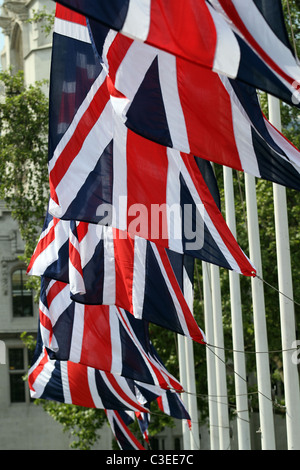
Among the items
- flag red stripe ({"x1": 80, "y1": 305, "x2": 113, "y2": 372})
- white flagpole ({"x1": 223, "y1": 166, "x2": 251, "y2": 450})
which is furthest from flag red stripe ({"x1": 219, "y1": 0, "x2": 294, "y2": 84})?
white flagpole ({"x1": 223, "y1": 166, "x2": 251, "y2": 450})

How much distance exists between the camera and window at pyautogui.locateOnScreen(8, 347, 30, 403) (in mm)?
47656

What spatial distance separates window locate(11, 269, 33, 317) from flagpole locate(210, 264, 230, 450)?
24030 mm

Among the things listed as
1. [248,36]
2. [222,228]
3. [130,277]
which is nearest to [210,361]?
[130,277]

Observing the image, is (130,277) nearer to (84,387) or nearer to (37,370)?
(84,387)

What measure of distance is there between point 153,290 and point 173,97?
13.2ft

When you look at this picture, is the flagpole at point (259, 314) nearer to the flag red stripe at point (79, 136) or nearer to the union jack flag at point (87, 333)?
the union jack flag at point (87, 333)

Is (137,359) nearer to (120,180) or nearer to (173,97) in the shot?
(120,180)

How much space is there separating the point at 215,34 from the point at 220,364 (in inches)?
581

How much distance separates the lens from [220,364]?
2427 cm

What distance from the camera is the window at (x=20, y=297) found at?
47.9 meters

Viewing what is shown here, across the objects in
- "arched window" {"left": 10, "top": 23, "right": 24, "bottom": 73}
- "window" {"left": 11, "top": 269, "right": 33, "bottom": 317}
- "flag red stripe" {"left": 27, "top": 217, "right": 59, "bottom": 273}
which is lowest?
"flag red stripe" {"left": 27, "top": 217, "right": 59, "bottom": 273}

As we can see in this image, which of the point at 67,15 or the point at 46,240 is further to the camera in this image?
the point at 46,240

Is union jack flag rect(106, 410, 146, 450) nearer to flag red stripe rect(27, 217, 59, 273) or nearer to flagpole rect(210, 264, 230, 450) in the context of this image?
flagpole rect(210, 264, 230, 450)

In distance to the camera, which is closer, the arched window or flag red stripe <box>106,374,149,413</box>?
flag red stripe <box>106,374,149,413</box>
